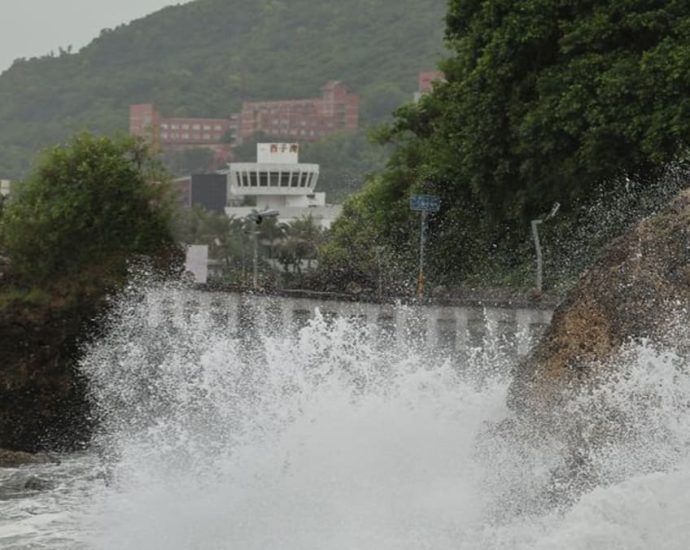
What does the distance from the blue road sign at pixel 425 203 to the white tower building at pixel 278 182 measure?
9484cm

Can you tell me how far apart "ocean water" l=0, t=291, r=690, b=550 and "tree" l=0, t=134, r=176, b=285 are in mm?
19486

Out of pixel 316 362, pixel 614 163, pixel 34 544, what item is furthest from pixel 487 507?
pixel 614 163

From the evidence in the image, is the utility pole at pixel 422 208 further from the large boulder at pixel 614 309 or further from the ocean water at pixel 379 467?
the large boulder at pixel 614 309

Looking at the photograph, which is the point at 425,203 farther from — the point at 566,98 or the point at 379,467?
the point at 379,467

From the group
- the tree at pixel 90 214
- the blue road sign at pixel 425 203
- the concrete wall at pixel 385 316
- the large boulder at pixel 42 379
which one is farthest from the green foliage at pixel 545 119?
the large boulder at pixel 42 379

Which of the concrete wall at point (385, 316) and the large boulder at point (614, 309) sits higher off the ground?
the large boulder at point (614, 309)

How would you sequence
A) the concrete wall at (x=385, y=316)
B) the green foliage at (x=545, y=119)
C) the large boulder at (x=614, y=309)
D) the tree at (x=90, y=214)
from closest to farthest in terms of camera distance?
the large boulder at (x=614, y=309), the concrete wall at (x=385, y=316), the green foliage at (x=545, y=119), the tree at (x=90, y=214)

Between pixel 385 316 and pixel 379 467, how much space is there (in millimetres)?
17359

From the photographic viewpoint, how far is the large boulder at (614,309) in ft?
43.2

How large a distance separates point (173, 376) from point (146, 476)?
11025mm

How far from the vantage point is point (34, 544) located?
17.5 meters

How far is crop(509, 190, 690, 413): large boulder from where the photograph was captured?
13.2 m

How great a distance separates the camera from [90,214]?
41.9 meters

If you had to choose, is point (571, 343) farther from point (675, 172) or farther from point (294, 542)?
point (675, 172)
